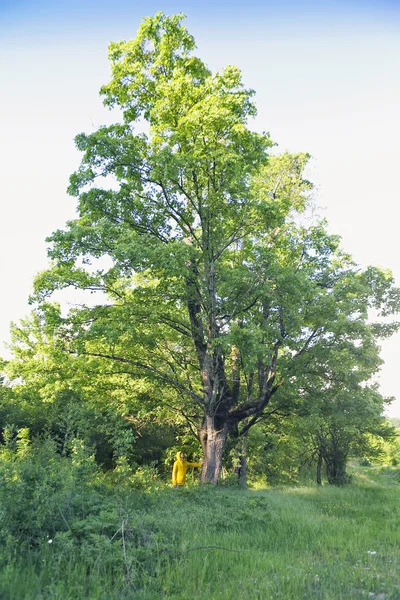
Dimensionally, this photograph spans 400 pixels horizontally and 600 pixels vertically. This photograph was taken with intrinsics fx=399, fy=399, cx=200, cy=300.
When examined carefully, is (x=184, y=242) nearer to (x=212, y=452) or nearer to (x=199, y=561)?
(x=212, y=452)

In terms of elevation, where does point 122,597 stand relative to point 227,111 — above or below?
below

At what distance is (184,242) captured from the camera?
41.6 feet

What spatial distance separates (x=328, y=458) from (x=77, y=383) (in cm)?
1604

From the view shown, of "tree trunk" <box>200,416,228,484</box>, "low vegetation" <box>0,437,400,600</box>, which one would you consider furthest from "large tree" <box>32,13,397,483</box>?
"low vegetation" <box>0,437,400,600</box>

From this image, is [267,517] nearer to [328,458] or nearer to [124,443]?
[124,443]

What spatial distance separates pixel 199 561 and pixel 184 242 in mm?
9309

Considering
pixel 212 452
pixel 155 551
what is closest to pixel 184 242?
pixel 212 452

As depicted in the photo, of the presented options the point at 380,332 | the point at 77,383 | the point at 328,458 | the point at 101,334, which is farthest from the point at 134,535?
the point at 328,458

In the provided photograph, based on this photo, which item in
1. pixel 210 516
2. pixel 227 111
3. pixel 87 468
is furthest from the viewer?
pixel 227 111

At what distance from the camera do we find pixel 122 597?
3.71 meters

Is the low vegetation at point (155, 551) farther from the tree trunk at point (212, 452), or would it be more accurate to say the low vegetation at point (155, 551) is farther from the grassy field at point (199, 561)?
the tree trunk at point (212, 452)

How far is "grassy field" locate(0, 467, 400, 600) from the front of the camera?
3963 mm

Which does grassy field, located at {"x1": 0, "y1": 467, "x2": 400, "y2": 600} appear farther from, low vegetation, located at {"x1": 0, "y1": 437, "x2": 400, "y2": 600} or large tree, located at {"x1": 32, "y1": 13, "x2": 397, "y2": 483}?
large tree, located at {"x1": 32, "y1": 13, "x2": 397, "y2": 483}

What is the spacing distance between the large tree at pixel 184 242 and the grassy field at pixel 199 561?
5.65 meters
